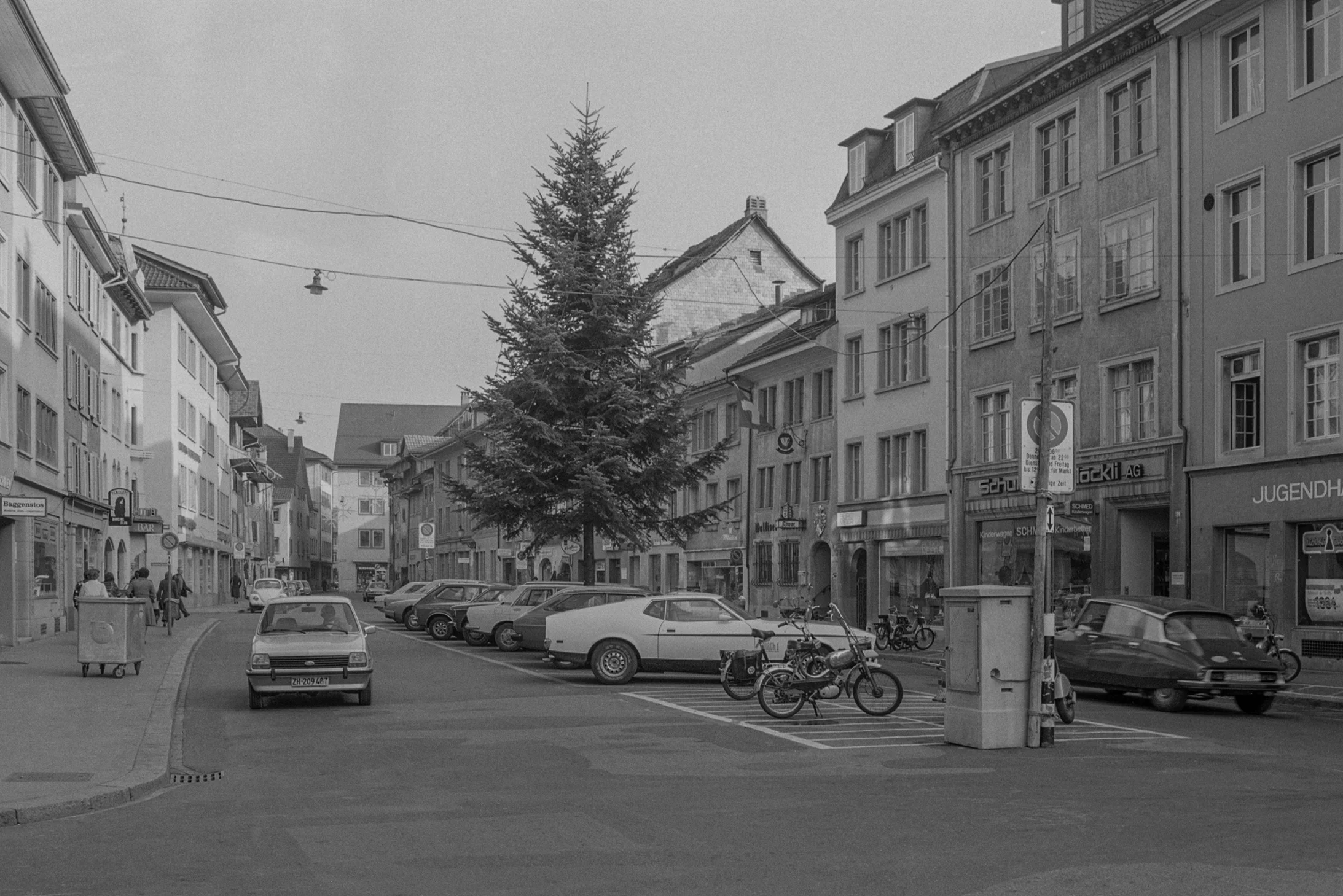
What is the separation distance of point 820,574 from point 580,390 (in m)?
10.7

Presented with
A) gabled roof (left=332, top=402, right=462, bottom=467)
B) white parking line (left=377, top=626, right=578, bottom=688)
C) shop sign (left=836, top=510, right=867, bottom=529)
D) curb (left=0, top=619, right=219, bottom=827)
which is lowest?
white parking line (left=377, top=626, right=578, bottom=688)

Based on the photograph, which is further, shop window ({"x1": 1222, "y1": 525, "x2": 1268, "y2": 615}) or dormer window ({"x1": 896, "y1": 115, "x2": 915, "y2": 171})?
dormer window ({"x1": 896, "y1": 115, "x2": 915, "y2": 171})

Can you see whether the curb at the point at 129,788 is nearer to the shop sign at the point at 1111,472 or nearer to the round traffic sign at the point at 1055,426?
the round traffic sign at the point at 1055,426

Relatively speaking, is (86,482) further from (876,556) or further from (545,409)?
(876,556)

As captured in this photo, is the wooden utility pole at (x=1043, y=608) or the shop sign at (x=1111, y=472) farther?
the shop sign at (x=1111, y=472)

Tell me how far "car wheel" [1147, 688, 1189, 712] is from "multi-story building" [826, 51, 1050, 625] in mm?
18926

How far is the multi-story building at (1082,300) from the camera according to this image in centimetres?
3188

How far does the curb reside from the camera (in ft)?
35.1

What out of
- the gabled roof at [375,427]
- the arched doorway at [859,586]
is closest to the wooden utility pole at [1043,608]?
the arched doorway at [859,586]

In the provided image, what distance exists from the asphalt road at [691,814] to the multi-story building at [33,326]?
1741cm

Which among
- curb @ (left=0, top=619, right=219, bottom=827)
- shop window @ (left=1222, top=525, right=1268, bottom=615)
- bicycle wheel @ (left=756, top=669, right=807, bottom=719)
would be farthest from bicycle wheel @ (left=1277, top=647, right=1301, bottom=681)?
curb @ (left=0, top=619, right=219, bottom=827)

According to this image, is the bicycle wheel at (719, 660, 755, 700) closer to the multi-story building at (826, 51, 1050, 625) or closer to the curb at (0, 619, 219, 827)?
the curb at (0, 619, 219, 827)

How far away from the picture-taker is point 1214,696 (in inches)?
808

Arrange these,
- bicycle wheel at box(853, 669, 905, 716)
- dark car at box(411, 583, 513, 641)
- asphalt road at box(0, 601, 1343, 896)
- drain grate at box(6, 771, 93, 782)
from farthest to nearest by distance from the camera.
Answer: dark car at box(411, 583, 513, 641)
bicycle wheel at box(853, 669, 905, 716)
drain grate at box(6, 771, 93, 782)
asphalt road at box(0, 601, 1343, 896)
